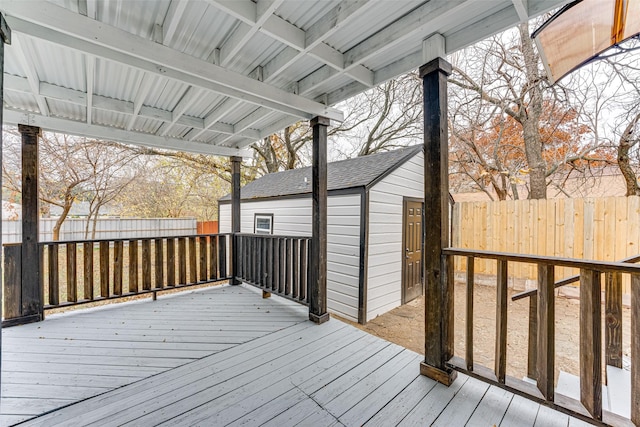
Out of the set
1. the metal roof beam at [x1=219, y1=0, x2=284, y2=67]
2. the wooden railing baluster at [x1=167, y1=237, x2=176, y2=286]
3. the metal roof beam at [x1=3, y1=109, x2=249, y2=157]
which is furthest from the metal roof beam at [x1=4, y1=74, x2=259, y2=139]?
the wooden railing baluster at [x1=167, y1=237, x2=176, y2=286]

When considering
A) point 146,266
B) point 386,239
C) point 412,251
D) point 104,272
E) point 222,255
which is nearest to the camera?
point 104,272

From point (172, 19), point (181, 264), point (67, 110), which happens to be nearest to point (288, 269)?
point (181, 264)

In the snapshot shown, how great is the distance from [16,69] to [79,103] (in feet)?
1.71

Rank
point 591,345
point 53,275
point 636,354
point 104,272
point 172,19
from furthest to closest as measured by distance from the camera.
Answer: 1. point 104,272
2. point 53,275
3. point 172,19
4. point 591,345
5. point 636,354

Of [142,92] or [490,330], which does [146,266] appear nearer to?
[142,92]

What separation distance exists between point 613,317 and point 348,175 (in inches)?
165

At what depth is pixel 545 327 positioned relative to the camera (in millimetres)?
1789

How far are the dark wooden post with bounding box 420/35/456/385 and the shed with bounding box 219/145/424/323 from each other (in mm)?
2442

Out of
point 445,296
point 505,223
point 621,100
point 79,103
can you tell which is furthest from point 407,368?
point 621,100

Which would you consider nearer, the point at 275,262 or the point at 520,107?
the point at 275,262

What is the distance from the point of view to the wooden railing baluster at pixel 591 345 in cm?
160

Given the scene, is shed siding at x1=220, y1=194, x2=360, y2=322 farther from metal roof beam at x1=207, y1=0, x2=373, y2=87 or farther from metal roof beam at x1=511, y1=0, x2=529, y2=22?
metal roof beam at x1=511, y1=0, x2=529, y2=22

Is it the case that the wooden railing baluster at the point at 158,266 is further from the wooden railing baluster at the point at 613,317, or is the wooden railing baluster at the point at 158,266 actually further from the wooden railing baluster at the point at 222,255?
the wooden railing baluster at the point at 613,317

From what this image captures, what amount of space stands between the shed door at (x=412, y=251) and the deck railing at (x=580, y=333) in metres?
3.53
